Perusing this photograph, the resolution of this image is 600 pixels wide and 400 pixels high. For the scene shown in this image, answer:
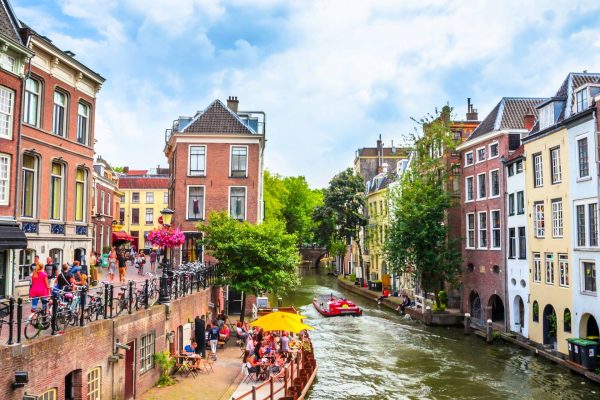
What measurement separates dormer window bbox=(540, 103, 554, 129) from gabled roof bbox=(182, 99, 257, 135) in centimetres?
1920

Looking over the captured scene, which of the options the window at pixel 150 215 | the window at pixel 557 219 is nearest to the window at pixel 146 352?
the window at pixel 557 219

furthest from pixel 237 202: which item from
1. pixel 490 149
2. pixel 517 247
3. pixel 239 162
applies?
pixel 517 247

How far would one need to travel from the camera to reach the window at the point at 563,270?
2741 centimetres

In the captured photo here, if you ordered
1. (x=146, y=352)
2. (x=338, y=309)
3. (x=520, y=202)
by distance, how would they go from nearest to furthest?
(x=146, y=352), (x=520, y=202), (x=338, y=309)

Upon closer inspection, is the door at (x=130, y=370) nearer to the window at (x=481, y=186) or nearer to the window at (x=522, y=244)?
the window at (x=522, y=244)

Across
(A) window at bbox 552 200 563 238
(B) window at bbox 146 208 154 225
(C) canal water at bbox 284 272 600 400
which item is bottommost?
(C) canal water at bbox 284 272 600 400

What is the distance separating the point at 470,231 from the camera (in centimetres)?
4084

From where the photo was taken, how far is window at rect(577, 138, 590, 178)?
2600 cm

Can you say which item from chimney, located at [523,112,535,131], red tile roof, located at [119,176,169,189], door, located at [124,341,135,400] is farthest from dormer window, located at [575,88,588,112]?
red tile roof, located at [119,176,169,189]

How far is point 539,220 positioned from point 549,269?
299cm

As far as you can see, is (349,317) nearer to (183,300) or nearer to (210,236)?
(210,236)

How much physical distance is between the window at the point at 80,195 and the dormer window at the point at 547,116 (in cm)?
2524

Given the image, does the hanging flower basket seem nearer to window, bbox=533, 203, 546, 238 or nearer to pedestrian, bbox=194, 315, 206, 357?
pedestrian, bbox=194, 315, 206, 357

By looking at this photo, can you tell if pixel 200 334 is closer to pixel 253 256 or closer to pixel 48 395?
pixel 253 256
